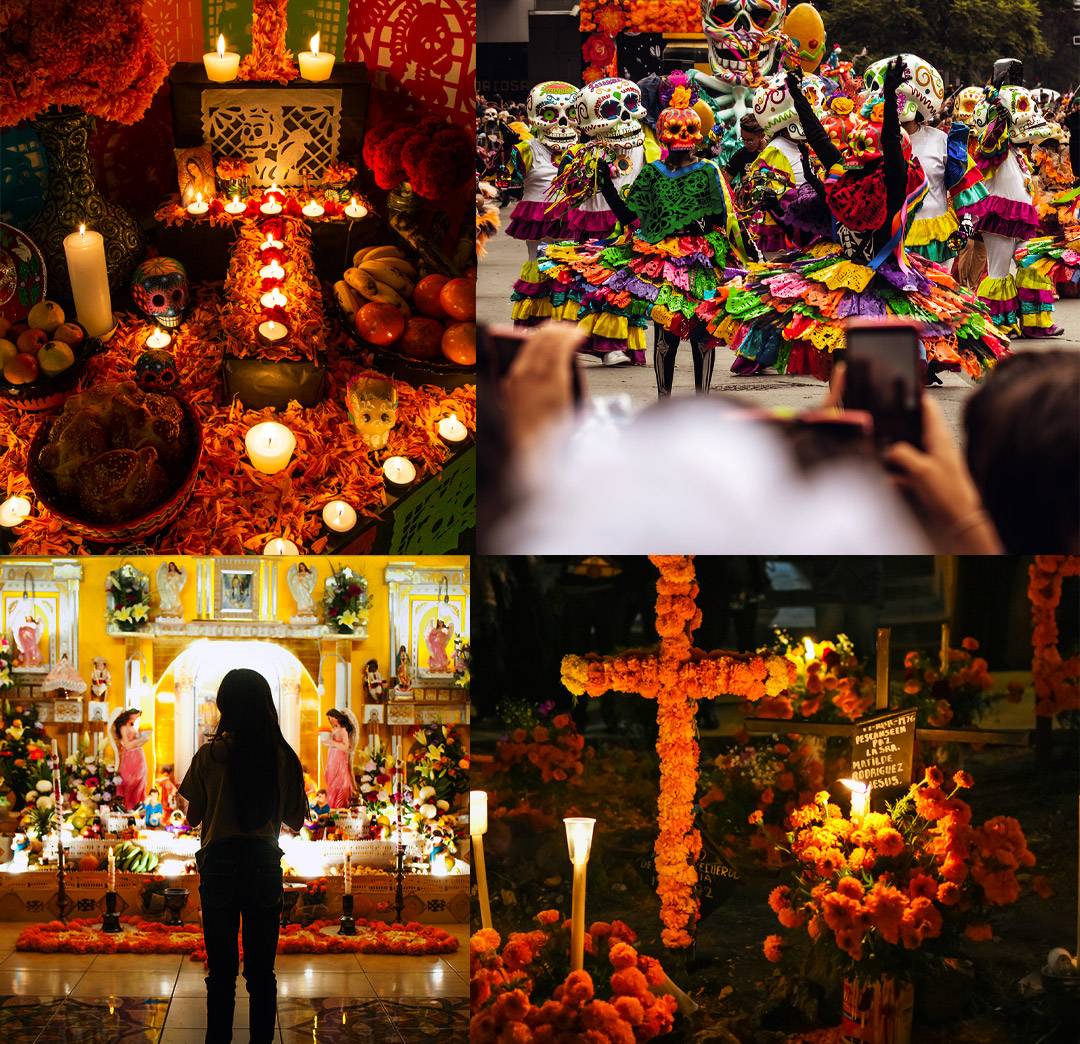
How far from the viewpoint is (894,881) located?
148 inches

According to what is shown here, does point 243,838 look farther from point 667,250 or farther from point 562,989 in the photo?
point 667,250

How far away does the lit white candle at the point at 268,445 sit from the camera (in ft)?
12.0

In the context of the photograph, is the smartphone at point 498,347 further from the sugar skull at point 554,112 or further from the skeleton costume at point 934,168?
the skeleton costume at point 934,168

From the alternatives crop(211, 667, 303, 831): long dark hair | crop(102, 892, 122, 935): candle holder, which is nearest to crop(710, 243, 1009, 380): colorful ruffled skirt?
crop(211, 667, 303, 831): long dark hair

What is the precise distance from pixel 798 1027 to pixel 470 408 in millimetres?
1600

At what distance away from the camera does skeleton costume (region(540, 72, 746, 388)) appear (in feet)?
12.3

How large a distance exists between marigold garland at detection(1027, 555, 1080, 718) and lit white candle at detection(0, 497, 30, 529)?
2284 mm

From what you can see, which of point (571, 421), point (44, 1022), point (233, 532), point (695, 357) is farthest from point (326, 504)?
point (44, 1022)

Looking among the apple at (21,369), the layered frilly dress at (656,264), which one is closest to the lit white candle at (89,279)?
the apple at (21,369)

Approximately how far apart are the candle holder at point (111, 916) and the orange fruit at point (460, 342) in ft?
4.71

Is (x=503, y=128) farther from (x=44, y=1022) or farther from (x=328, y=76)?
(x=44, y=1022)

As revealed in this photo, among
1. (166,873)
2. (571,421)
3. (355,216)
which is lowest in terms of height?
(166,873)

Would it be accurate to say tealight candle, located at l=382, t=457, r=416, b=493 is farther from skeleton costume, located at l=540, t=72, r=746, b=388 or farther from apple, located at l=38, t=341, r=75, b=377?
apple, located at l=38, t=341, r=75, b=377

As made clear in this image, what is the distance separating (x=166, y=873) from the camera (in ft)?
12.2
